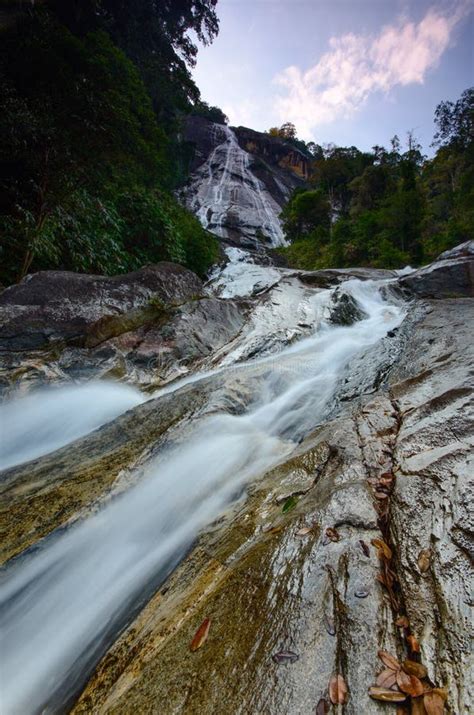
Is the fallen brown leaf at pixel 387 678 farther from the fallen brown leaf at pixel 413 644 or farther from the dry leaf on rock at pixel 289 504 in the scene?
the dry leaf on rock at pixel 289 504

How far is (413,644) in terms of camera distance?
1241 millimetres

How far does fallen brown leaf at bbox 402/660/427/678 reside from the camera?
1.14m

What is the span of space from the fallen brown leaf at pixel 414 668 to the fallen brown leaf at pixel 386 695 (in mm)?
93

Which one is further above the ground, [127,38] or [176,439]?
[127,38]

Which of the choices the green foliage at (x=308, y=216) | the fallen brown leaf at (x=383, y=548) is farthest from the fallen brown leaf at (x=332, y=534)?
the green foliage at (x=308, y=216)

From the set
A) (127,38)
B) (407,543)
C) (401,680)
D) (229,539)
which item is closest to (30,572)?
(229,539)

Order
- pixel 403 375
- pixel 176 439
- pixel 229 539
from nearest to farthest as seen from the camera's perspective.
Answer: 1. pixel 229 539
2. pixel 176 439
3. pixel 403 375

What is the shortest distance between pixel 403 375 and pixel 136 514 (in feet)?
11.2

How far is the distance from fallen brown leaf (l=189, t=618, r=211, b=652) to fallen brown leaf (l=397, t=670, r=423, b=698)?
83 cm

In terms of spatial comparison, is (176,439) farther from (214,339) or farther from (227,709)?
(214,339)

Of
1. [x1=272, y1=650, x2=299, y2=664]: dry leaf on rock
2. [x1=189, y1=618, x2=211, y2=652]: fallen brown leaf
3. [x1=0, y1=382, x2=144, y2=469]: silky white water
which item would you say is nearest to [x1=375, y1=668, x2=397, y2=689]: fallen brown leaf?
[x1=272, y1=650, x2=299, y2=664]: dry leaf on rock

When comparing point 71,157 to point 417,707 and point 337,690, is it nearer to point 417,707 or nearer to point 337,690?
point 337,690

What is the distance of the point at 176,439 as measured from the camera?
343 cm

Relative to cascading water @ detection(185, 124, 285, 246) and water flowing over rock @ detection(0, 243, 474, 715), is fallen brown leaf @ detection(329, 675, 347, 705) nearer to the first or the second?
water flowing over rock @ detection(0, 243, 474, 715)
